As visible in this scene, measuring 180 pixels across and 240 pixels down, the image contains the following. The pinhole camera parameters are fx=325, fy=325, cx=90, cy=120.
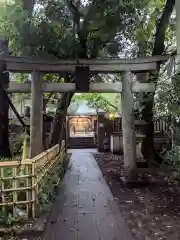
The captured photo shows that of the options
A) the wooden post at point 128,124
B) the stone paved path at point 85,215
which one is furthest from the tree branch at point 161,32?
the stone paved path at point 85,215

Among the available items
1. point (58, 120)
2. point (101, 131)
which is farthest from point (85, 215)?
point (101, 131)

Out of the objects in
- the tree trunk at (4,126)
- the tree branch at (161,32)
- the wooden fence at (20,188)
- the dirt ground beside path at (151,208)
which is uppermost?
the tree branch at (161,32)

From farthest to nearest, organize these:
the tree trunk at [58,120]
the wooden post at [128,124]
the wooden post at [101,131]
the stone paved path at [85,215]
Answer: the wooden post at [101,131] < the tree trunk at [58,120] < the wooden post at [128,124] < the stone paved path at [85,215]

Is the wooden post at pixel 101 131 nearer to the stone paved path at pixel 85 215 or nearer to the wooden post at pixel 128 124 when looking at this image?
the stone paved path at pixel 85 215

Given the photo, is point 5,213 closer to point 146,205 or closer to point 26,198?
point 26,198

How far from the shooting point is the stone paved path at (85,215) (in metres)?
5.55

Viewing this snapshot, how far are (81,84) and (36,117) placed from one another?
169 cm

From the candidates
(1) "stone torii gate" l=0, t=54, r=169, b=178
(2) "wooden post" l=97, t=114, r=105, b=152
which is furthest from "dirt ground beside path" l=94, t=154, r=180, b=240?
(2) "wooden post" l=97, t=114, r=105, b=152

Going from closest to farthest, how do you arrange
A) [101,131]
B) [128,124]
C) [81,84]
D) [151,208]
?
[151,208], [81,84], [128,124], [101,131]

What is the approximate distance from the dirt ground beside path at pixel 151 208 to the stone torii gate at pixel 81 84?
104 centimetres

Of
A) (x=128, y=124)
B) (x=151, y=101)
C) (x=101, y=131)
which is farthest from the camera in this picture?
(x=101, y=131)

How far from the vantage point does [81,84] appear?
9938 mm

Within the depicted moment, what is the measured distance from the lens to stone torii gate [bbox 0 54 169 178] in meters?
9.63

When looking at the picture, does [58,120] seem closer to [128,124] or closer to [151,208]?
[128,124]
